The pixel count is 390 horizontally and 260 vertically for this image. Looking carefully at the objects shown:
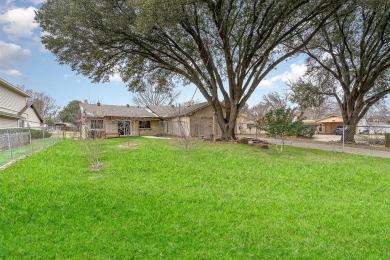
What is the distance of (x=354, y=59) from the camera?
21.0 meters

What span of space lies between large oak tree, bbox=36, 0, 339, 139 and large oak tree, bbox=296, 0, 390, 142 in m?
2.25

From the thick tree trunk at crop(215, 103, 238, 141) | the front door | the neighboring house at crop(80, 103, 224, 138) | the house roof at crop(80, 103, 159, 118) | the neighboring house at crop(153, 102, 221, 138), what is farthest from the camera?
the front door

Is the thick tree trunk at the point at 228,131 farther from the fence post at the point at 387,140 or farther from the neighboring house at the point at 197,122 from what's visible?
the fence post at the point at 387,140

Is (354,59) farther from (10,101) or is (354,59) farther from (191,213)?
(10,101)

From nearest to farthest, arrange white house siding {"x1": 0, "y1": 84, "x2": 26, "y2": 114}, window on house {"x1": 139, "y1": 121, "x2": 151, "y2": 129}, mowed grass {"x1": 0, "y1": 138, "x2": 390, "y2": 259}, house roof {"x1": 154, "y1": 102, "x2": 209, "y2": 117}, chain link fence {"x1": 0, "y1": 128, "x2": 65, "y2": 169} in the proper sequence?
mowed grass {"x1": 0, "y1": 138, "x2": 390, "y2": 259} < chain link fence {"x1": 0, "y1": 128, "x2": 65, "y2": 169} < white house siding {"x1": 0, "y1": 84, "x2": 26, "y2": 114} < house roof {"x1": 154, "y1": 102, "x2": 209, "y2": 117} < window on house {"x1": 139, "y1": 121, "x2": 151, "y2": 129}

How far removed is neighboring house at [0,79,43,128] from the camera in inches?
829

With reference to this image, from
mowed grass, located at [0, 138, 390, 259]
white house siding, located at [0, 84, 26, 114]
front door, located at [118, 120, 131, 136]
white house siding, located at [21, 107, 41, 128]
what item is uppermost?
white house siding, located at [0, 84, 26, 114]

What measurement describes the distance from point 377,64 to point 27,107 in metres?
30.2

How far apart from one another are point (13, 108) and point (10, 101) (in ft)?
3.41

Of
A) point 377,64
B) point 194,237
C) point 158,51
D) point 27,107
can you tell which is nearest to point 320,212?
point 194,237

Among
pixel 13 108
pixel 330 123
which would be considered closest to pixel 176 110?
pixel 13 108

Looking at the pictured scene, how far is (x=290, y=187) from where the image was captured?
6746 millimetres

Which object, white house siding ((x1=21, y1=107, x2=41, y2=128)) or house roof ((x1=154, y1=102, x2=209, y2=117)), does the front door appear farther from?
white house siding ((x1=21, y1=107, x2=41, y2=128))

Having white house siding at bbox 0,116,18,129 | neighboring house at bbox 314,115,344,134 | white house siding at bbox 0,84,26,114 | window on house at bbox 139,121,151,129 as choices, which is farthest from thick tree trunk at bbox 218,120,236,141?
neighboring house at bbox 314,115,344,134
